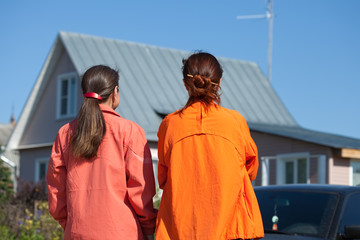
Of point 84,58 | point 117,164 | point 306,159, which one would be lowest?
point 117,164

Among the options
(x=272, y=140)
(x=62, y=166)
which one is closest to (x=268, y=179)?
(x=272, y=140)

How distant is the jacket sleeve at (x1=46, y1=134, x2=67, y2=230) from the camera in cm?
386

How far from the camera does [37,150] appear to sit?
2383 centimetres

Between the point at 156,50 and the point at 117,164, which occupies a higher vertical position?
the point at 156,50

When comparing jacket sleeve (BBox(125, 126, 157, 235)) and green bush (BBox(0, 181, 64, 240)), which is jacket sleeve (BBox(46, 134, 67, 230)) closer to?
jacket sleeve (BBox(125, 126, 157, 235))

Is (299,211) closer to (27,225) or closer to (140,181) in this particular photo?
(140,181)

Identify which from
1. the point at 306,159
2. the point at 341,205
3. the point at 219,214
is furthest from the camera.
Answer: the point at 306,159

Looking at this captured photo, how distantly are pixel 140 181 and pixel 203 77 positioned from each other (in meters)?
0.68

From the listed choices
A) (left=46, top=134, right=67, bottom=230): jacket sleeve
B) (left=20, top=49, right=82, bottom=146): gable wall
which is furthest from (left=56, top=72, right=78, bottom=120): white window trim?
(left=46, top=134, right=67, bottom=230): jacket sleeve

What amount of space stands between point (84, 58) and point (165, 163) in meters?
18.6

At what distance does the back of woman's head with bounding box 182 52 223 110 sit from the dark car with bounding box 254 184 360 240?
85.7 inches

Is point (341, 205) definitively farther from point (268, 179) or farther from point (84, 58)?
point (84, 58)

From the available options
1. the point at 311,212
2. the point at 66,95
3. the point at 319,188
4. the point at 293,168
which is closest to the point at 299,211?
the point at 311,212

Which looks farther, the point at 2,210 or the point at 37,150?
the point at 37,150
